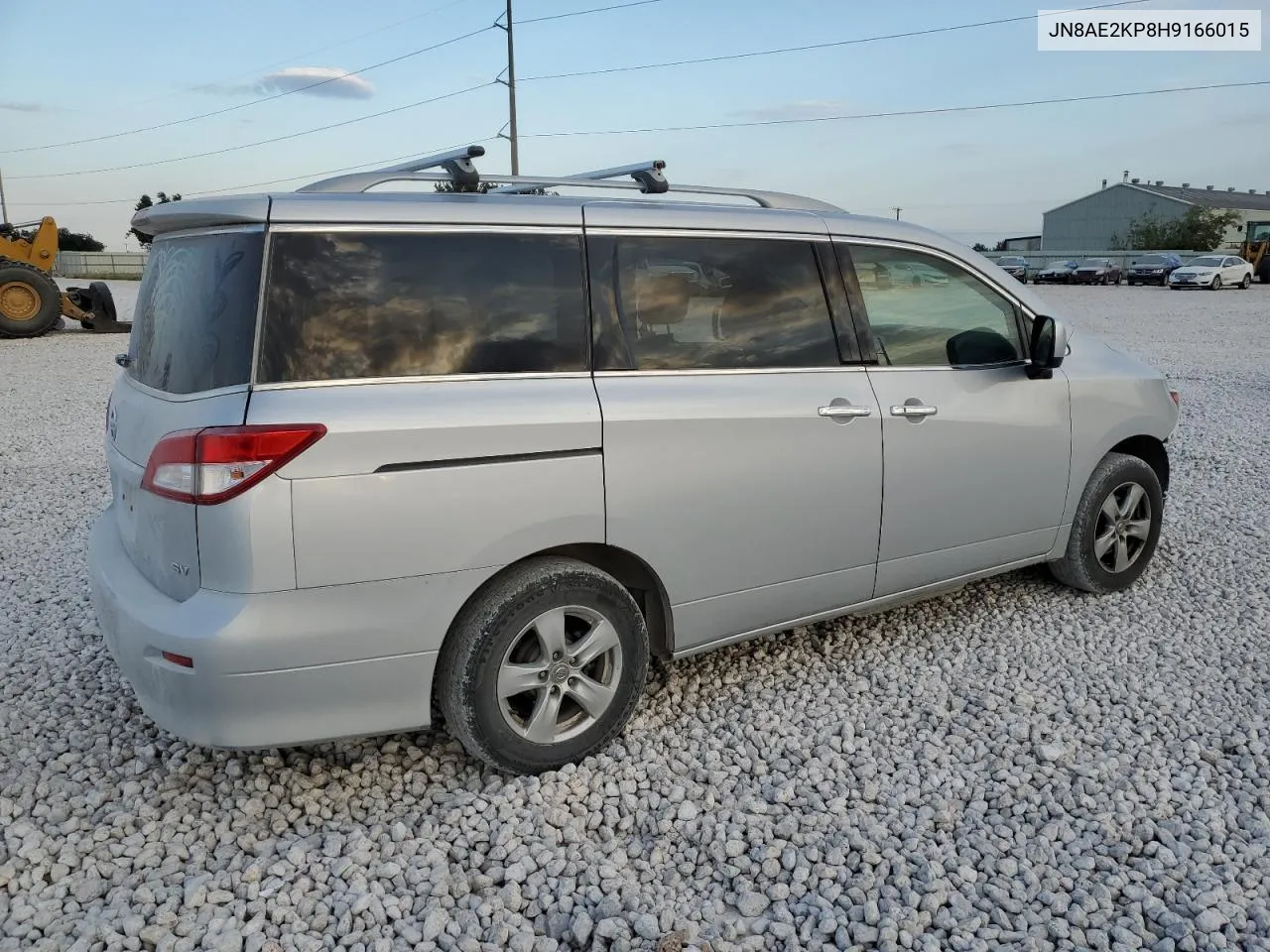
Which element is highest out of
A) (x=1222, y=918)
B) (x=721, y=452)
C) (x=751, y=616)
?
(x=721, y=452)

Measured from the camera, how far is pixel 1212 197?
75500mm

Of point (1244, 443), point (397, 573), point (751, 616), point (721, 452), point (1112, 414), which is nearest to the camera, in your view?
point (397, 573)

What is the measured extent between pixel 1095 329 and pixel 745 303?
62.9 ft

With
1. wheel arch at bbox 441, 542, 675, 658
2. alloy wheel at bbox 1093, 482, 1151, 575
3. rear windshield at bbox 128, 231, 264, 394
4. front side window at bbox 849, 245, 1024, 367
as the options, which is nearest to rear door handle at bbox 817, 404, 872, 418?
front side window at bbox 849, 245, 1024, 367

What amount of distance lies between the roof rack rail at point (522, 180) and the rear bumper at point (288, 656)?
4.13 ft

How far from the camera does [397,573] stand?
9.02 ft

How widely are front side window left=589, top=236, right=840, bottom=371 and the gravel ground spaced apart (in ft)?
4.41

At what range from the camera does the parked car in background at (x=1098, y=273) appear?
42250mm

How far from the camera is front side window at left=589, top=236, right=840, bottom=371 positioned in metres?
3.19

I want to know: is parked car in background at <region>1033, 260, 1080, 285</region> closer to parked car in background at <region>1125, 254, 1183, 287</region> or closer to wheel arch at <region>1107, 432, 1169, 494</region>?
parked car in background at <region>1125, 254, 1183, 287</region>

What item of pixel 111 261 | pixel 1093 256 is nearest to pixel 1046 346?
pixel 1093 256

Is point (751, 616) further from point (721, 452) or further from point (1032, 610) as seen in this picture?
point (1032, 610)

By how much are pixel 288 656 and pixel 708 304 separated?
179cm

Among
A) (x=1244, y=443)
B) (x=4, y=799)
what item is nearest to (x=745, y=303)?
(x=4, y=799)
